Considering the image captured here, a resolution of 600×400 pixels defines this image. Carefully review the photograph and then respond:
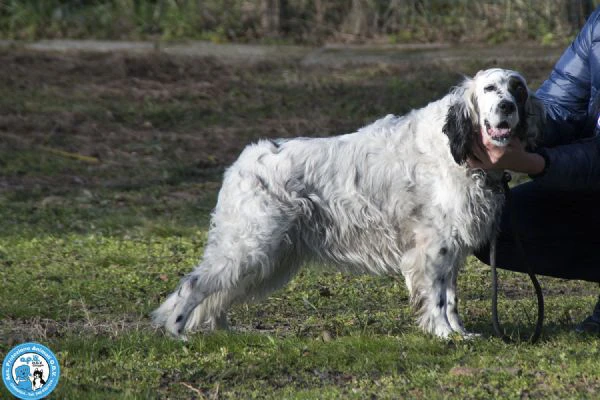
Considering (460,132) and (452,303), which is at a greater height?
(460,132)

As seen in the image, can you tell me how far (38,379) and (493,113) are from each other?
2468 millimetres

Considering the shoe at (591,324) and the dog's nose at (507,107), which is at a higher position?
the dog's nose at (507,107)

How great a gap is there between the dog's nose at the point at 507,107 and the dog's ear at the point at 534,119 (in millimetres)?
164

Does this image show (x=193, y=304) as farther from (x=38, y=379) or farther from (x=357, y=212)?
(x=38, y=379)

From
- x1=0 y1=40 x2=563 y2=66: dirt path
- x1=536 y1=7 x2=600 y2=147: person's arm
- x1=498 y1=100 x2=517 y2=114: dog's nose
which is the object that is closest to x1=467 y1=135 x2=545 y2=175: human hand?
x1=498 y1=100 x2=517 y2=114: dog's nose

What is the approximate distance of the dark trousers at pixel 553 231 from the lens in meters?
6.16

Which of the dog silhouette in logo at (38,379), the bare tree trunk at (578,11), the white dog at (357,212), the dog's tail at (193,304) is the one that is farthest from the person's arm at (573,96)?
the bare tree trunk at (578,11)

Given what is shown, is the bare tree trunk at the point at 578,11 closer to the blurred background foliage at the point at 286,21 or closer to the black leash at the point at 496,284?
the blurred background foliage at the point at 286,21

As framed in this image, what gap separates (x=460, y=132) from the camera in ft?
18.7

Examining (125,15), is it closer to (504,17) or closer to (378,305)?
(504,17)

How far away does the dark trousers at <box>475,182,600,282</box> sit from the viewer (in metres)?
6.16

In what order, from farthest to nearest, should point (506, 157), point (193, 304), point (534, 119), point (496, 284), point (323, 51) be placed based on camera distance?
point (323, 51) < point (193, 304) < point (496, 284) < point (534, 119) < point (506, 157)

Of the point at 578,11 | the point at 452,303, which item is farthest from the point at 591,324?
the point at 578,11

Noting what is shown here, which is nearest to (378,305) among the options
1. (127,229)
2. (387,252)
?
(387,252)
